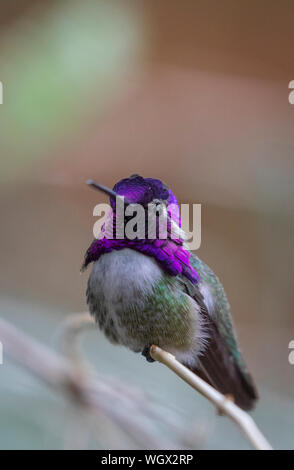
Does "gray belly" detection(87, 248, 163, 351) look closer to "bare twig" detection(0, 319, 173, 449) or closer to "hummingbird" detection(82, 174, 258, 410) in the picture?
"hummingbird" detection(82, 174, 258, 410)

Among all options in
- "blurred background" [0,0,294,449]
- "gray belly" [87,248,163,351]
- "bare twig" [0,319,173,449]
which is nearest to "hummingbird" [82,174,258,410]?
"gray belly" [87,248,163,351]

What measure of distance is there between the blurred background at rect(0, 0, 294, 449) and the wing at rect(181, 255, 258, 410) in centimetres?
73

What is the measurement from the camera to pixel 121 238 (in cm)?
65

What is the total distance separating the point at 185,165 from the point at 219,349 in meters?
1.46

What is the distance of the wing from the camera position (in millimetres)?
794

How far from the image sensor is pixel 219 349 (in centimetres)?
86

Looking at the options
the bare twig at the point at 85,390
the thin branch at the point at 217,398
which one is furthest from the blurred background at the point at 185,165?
the thin branch at the point at 217,398

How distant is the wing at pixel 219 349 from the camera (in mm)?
794

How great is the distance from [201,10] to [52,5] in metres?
1.03

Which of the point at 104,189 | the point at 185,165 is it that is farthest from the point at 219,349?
the point at 185,165

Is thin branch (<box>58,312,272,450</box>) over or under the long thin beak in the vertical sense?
under

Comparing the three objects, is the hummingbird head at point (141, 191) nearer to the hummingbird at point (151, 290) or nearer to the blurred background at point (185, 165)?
the hummingbird at point (151, 290)

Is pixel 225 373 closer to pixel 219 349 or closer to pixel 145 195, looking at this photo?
pixel 219 349

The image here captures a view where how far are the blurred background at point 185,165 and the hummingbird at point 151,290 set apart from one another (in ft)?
2.69
